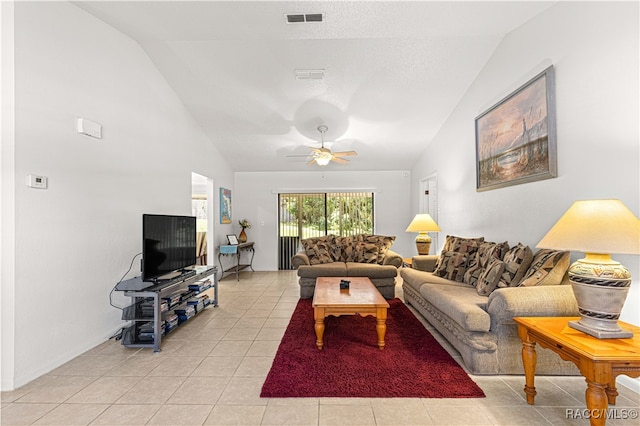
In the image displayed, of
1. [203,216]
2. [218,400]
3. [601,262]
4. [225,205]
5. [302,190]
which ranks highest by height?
[302,190]

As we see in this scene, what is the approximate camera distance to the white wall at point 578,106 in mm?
2010

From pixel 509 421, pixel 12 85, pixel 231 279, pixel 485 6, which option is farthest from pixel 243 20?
pixel 231 279

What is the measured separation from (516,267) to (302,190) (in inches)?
196

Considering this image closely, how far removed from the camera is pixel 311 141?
543 cm

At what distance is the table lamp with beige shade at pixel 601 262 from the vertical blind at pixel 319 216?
527 centimetres

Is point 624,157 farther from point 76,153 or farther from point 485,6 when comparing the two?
point 76,153

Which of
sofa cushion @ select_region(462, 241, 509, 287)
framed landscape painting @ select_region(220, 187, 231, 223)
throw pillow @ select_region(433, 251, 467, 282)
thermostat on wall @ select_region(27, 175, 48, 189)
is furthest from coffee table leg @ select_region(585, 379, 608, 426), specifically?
framed landscape painting @ select_region(220, 187, 231, 223)

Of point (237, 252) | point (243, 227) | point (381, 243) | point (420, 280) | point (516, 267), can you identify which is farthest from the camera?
point (243, 227)

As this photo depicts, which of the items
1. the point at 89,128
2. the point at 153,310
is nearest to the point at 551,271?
the point at 153,310

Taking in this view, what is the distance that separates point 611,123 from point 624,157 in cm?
28

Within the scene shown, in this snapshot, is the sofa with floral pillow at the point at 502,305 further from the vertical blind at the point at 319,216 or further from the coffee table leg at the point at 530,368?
the vertical blind at the point at 319,216

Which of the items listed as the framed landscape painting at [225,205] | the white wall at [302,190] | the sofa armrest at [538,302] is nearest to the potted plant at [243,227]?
the white wall at [302,190]

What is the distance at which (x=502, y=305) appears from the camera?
6.93 feet

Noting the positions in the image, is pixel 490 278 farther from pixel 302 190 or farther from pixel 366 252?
pixel 302 190
